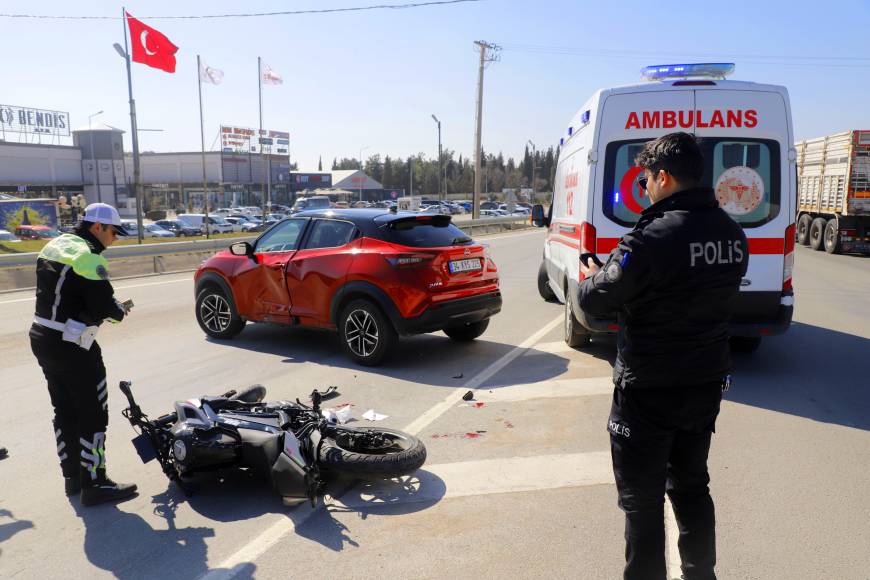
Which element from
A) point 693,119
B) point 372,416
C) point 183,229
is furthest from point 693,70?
point 183,229

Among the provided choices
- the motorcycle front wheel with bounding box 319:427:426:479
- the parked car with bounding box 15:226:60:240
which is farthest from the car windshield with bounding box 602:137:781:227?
the parked car with bounding box 15:226:60:240

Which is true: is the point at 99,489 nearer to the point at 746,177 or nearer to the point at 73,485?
the point at 73,485

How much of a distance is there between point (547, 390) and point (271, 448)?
312 cm

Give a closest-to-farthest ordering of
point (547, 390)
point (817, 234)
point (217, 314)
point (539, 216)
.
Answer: point (547, 390)
point (217, 314)
point (539, 216)
point (817, 234)

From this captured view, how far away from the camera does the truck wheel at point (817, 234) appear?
888 inches

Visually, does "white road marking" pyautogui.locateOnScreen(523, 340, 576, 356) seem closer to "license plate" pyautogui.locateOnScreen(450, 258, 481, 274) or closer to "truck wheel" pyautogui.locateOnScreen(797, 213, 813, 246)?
"license plate" pyautogui.locateOnScreen(450, 258, 481, 274)

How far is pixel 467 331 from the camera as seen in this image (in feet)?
27.8

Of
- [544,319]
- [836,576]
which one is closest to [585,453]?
[836,576]

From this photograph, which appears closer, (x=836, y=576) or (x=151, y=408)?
(x=836, y=576)


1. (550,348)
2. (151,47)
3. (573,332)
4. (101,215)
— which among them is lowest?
(550,348)

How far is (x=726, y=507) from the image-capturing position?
3.93m

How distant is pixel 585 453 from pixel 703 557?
6.35ft

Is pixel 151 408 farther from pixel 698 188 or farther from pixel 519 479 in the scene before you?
pixel 698 188

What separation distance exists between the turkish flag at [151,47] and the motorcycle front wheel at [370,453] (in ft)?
87.7
